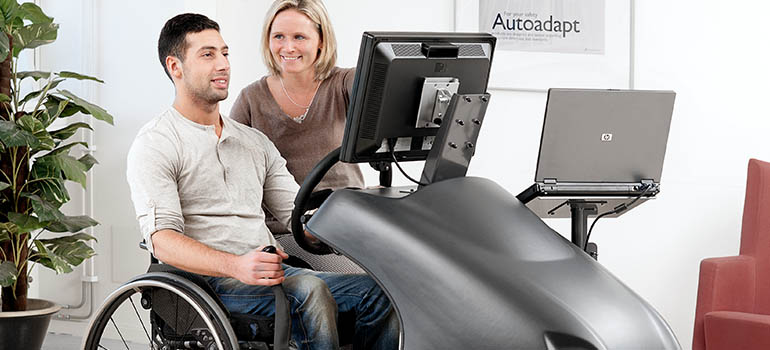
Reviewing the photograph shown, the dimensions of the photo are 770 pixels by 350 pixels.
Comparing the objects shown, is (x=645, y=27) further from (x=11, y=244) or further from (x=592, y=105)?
(x=11, y=244)

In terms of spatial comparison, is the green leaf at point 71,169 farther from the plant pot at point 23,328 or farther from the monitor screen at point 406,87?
the monitor screen at point 406,87

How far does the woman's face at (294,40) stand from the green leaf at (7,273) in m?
1.49

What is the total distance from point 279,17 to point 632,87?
5.80ft

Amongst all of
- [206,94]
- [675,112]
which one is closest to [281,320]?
[206,94]

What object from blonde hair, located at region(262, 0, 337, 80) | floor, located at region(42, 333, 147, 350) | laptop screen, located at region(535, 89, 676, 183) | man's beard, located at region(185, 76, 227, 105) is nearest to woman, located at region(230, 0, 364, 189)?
blonde hair, located at region(262, 0, 337, 80)

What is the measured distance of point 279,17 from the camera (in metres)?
2.53

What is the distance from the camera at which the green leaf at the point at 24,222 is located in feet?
11.1

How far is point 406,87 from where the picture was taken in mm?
1651

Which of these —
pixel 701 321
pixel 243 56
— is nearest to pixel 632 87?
pixel 701 321

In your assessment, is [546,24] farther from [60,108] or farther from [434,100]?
[434,100]

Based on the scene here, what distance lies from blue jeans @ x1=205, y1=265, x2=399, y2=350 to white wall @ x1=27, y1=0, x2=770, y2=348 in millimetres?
1660

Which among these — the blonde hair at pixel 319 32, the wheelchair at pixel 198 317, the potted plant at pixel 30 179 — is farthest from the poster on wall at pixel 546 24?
the wheelchair at pixel 198 317

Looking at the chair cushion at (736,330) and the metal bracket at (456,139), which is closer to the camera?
the metal bracket at (456,139)

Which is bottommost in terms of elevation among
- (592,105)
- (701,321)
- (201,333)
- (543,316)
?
(701,321)
